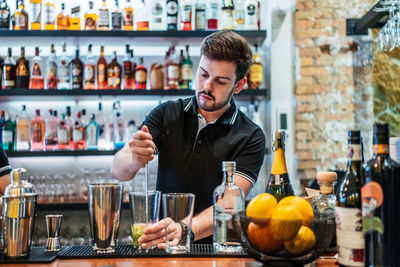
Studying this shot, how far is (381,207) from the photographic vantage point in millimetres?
1056

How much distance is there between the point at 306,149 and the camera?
3535mm

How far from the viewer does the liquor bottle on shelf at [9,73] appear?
3.43 metres

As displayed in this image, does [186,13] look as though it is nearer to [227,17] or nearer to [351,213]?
[227,17]

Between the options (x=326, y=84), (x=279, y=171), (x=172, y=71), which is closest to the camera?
(x=279, y=171)

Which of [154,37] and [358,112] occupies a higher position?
[154,37]

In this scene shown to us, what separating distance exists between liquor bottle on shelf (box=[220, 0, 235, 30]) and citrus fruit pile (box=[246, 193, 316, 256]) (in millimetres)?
2500

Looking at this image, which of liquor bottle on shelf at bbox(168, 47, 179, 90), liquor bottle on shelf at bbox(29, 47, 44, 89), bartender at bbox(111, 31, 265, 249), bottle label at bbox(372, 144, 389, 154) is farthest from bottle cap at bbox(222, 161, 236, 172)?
liquor bottle on shelf at bbox(29, 47, 44, 89)

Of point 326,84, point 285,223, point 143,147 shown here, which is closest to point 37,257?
point 143,147

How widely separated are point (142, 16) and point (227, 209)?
96.4 inches

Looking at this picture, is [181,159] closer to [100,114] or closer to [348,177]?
[348,177]

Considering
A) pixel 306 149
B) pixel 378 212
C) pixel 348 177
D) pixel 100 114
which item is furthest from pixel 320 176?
pixel 100 114

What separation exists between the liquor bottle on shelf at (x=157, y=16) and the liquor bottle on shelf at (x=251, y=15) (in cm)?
57

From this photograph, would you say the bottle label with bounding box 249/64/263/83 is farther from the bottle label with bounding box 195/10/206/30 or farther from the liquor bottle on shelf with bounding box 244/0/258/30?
the bottle label with bounding box 195/10/206/30

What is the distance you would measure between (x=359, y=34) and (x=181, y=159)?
1980 millimetres
